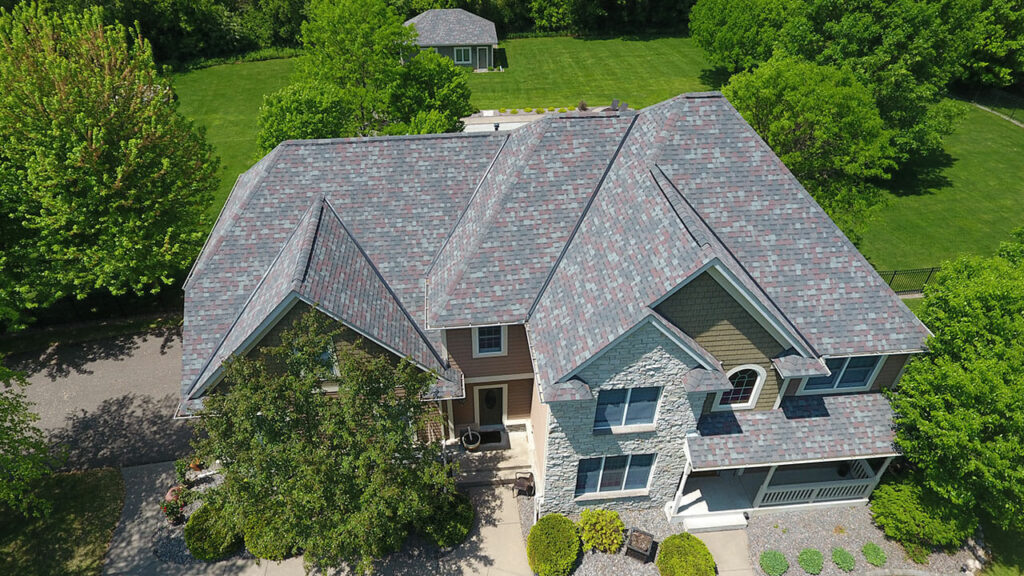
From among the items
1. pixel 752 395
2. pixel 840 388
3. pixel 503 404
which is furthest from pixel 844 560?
pixel 503 404

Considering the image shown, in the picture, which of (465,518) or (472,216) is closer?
(465,518)

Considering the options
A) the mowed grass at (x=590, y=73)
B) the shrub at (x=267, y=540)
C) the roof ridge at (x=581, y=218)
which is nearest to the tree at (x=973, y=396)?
the roof ridge at (x=581, y=218)

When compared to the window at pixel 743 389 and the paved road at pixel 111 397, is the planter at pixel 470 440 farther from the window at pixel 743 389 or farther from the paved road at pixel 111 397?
the paved road at pixel 111 397

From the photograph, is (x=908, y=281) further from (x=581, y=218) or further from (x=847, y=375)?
(x=581, y=218)

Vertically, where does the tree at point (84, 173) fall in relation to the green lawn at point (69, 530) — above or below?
above

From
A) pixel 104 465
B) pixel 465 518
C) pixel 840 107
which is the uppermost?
pixel 840 107

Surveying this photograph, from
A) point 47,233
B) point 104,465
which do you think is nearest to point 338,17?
point 47,233

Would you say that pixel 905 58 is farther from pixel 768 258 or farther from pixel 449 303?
pixel 449 303
